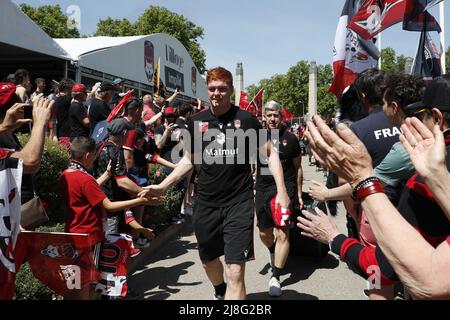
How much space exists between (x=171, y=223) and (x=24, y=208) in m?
4.47

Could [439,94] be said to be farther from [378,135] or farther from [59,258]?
[59,258]

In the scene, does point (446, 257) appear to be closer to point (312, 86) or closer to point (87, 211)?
point (87, 211)

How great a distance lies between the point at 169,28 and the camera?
152 feet

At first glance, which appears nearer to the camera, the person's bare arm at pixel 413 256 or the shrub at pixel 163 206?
the person's bare arm at pixel 413 256

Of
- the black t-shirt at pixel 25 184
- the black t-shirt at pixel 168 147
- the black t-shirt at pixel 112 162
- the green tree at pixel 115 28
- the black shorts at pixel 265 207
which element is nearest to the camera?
the black t-shirt at pixel 25 184

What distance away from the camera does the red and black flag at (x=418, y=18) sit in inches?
261

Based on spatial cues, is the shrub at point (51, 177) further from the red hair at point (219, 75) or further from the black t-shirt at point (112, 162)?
the red hair at point (219, 75)

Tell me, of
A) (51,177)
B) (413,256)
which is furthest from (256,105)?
(413,256)

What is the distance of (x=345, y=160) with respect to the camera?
162 cm

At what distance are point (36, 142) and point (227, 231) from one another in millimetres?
1748

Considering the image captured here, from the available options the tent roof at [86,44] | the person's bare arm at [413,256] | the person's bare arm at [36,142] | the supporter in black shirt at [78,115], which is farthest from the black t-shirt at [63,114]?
the tent roof at [86,44]

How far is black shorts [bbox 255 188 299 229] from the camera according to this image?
16.2ft

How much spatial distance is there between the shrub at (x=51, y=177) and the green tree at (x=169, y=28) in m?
43.3

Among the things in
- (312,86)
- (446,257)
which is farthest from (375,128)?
(312,86)
